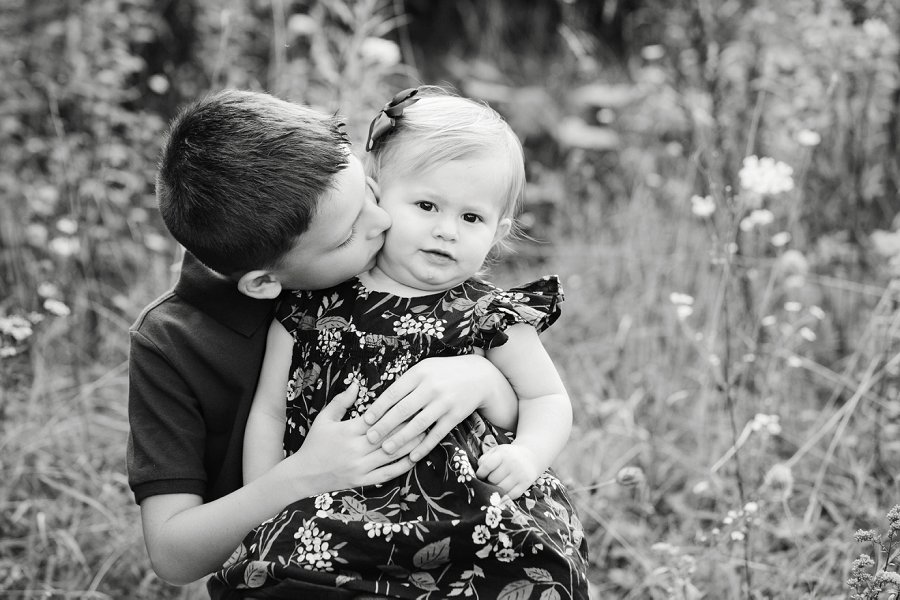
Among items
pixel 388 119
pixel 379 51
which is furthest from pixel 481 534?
pixel 379 51

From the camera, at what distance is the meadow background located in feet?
7.00

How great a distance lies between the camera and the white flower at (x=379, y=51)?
9.18 feet

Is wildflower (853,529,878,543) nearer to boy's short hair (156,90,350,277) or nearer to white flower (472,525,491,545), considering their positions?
white flower (472,525,491,545)

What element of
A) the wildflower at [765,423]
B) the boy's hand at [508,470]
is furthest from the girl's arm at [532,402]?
the wildflower at [765,423]

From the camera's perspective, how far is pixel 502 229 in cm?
172

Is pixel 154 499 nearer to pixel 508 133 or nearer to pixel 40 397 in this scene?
pixel 508 133

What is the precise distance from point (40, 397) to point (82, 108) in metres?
1.27

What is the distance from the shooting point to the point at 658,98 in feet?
13.4

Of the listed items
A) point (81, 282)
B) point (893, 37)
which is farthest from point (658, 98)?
point (81, 282)

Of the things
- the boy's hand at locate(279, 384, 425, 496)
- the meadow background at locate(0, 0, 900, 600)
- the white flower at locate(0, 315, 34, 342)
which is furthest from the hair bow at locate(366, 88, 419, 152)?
the white flower at locate(0, 315, 34, 342)

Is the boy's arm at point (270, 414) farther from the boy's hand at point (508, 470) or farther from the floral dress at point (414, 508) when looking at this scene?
the boy's hand at point (508, 470)

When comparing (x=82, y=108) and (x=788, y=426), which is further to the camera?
(x=82, y=108)

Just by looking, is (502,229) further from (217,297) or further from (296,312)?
(217,297)

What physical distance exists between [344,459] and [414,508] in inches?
5.3
